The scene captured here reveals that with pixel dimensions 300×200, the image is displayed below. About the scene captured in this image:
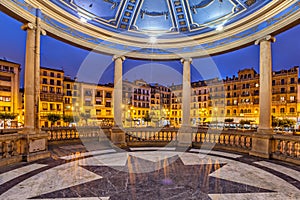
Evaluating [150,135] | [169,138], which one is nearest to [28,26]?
[150,135]

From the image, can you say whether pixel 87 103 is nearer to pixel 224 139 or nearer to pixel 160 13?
pixel 160 13

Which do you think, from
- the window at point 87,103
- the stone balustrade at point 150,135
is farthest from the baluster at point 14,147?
the window at point 87,103

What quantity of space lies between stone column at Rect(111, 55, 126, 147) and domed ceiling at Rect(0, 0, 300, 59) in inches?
28.2

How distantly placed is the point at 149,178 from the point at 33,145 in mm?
4510

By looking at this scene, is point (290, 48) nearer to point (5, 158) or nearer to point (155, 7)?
point (155, 7)

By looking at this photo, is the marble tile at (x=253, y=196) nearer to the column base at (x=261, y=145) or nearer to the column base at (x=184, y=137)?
the column base at (x=261, y=145)

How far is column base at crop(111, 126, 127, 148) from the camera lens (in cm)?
922

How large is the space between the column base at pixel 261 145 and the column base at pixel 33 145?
816cm

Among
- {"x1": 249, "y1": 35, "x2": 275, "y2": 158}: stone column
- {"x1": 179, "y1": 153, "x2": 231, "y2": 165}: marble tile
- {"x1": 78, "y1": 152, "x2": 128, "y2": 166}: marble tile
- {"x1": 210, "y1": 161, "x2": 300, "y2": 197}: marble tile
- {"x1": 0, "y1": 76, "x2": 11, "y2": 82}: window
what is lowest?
{"x1": 179, "y1": 153, "x2": 231, "y2": 165}: marble tile

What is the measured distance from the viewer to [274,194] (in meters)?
3.81

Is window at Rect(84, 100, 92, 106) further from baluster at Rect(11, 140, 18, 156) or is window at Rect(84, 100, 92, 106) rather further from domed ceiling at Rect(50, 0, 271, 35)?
baluster at Rect(11, 140, 18, 156)

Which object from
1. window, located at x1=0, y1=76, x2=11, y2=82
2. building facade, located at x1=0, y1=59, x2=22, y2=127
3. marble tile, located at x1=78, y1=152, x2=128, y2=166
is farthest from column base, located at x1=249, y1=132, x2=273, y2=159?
window, located at x1=0, y1=76, x2=11, y2=82

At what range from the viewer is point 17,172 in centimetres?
505

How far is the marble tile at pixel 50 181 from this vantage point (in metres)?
3.72
